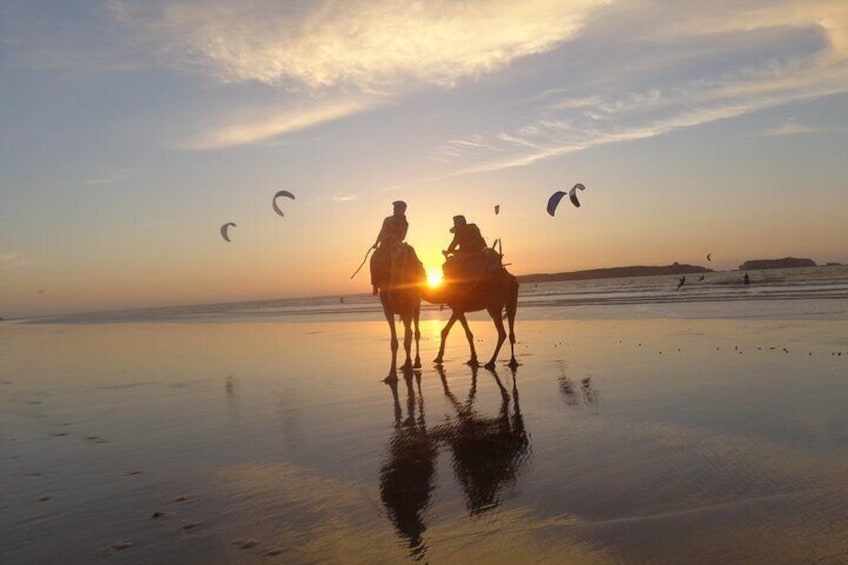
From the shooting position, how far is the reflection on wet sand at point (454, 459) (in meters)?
4.34

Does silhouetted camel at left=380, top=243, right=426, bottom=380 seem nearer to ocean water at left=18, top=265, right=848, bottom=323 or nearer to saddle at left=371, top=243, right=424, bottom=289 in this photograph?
saddle at left=371, top=243, right=424, bottom=289

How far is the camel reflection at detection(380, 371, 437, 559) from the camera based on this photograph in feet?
13.2

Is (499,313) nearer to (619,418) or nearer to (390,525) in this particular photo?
(619,418)

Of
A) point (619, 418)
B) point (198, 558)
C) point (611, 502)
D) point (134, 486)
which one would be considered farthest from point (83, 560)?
point (619, 418)

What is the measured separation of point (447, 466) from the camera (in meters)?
5.41

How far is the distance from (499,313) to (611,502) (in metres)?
8.35

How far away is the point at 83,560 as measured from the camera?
144 inches

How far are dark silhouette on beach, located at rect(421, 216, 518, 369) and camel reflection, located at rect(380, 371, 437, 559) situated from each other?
16.7 ft

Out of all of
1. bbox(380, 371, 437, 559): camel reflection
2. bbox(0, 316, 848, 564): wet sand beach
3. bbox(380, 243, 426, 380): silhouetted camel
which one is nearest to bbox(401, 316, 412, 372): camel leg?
bbox(380, 243, 426, 380): silhouetted camel

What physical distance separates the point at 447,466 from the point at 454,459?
226 mm

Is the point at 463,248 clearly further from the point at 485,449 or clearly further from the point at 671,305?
the point at 671,305

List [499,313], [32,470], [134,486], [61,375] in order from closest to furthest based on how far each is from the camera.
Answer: [134,486] → [32,470] → [499,313] → [61,375]

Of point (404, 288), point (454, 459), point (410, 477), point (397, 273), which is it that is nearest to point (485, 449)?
point (454, 459)

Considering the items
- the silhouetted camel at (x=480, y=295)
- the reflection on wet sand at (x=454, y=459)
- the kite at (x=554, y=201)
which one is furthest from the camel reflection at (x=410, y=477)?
the kite at (x=554, y=201)
